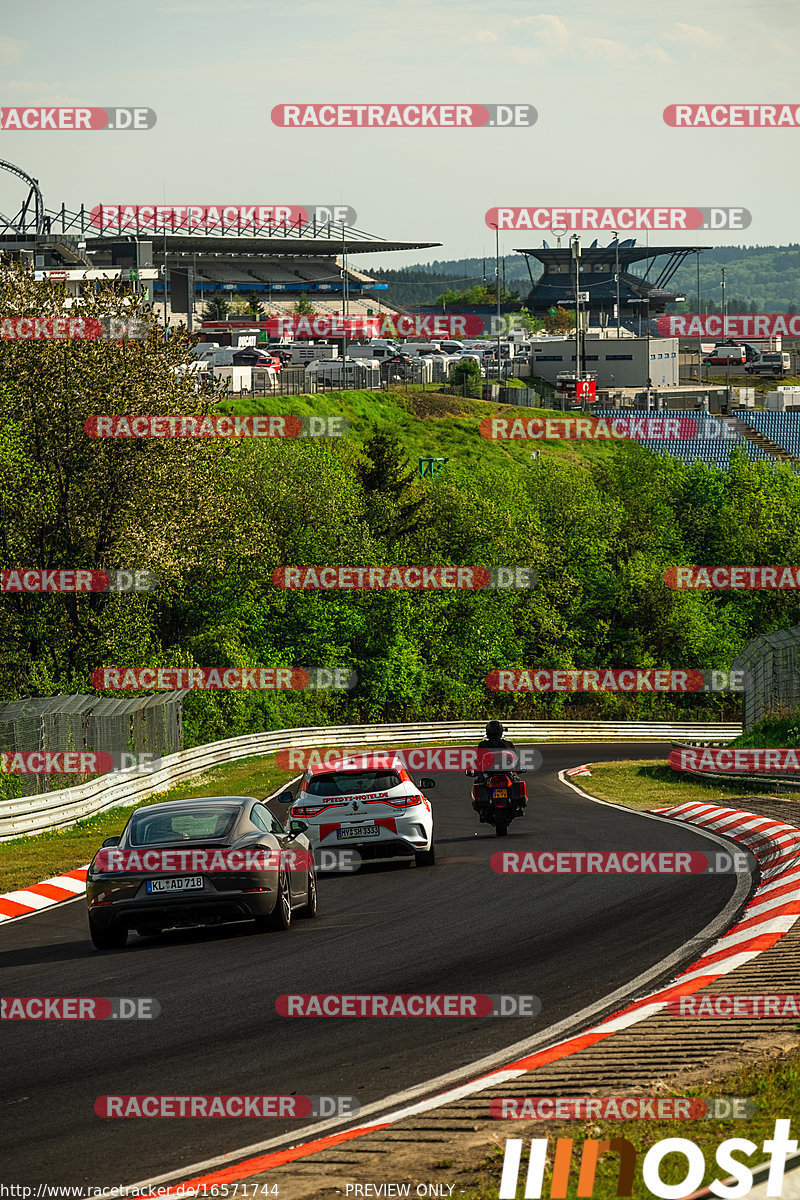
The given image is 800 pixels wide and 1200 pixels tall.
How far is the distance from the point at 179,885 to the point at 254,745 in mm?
31469

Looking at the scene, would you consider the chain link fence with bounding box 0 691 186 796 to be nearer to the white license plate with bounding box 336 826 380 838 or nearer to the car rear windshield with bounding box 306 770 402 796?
the car rear windshield with bounding box 306 770 402 796

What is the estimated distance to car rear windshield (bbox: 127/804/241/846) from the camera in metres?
12.2

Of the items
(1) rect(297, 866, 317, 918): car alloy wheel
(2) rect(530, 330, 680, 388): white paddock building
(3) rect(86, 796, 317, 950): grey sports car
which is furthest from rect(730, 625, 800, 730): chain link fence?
(2) rect(530, 330, 680, 388): white paddock building

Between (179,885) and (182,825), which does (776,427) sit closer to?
(182,825)

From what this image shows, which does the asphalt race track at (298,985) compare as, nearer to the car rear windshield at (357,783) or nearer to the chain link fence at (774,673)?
the car rear windshield at (357,783)

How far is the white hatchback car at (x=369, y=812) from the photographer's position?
17.0 m

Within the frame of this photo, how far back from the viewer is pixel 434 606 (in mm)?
66000

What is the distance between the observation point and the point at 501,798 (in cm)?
2072

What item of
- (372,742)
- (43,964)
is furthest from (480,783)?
(372,742)

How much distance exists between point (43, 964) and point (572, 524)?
6686 cm

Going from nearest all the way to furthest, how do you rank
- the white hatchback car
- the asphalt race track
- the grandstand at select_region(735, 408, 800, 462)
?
1. the asphalt race track
2. the white hatchback car
3. the grandstand at select_region(735, 408, 800, 462)

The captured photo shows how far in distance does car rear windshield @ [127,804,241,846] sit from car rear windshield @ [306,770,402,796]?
466 cm

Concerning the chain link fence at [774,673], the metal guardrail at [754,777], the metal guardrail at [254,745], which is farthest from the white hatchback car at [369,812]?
the chain link fence at [774,673]

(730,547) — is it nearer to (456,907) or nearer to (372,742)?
(372,742)
